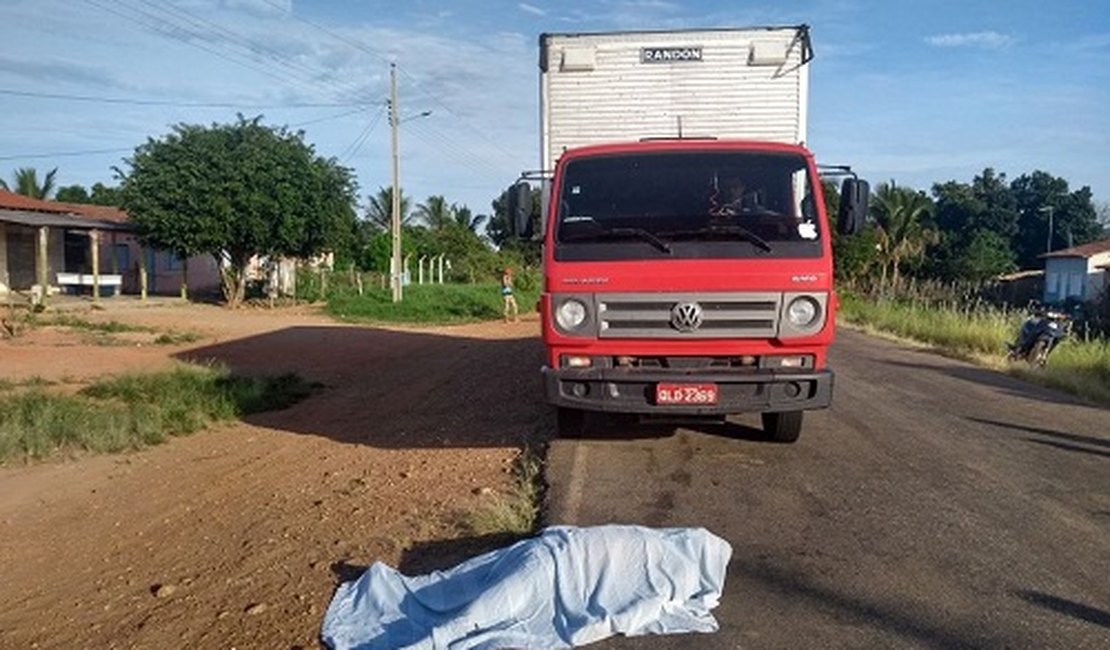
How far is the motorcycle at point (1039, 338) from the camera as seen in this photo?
1508 cm

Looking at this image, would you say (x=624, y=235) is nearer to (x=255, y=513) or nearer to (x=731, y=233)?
(x=731, y=233)

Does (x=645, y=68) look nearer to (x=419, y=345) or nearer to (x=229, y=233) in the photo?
(x=419, y=345)

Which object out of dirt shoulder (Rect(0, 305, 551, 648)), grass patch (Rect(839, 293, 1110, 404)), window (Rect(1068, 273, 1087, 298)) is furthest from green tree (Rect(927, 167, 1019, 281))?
dirt shoulder (Rect(0, 305, 551, 648))

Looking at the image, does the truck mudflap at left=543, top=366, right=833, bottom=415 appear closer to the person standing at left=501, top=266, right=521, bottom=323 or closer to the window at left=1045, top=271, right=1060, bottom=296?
the person standing at left=501, top=266, right=521, bottom=323

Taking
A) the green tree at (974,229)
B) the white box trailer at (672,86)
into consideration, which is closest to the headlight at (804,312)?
the white box trailer at (672,86)

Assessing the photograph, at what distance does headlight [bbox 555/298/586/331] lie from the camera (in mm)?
6363

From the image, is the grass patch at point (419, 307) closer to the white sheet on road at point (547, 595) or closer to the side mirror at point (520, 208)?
the side mirror at point (520, 208)

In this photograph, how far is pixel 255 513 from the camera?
6.44 m

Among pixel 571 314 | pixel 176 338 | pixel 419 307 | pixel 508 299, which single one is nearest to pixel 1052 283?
pixel 508 299

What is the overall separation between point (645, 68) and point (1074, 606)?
5.92m

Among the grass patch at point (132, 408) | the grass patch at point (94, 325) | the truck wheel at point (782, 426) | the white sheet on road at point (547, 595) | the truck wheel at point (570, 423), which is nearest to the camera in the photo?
the white sheet on road at point (547, 595)

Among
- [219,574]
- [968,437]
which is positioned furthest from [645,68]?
[219,574]

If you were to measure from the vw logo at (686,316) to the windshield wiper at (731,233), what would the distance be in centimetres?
55

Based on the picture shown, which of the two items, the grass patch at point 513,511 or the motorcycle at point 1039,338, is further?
the motorcycle at point 1039,338
